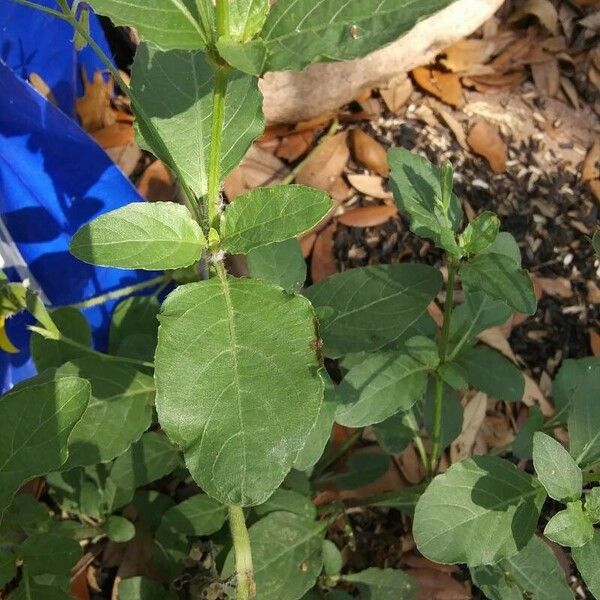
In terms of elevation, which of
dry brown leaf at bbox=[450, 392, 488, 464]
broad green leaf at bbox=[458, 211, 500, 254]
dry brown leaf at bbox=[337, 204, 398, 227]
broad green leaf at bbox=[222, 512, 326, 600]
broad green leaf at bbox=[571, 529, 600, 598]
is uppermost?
broad green leaf at bbox=[458, 211, 500, 254]

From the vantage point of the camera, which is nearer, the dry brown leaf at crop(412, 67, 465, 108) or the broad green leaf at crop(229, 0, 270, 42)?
the broad green leaf at crop(229, 0, 270, 42)

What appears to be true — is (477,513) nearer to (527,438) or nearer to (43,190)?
(527,438)

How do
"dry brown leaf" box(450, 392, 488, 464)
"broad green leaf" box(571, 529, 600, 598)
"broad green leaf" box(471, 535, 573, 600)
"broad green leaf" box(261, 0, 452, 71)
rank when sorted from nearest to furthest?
"broad green leaf" box(261, 0, 452, 71)
"broad green leaf" box(571, 529, 600, 598)
"broad green leaf" box(471, 535, 573, 600)
"dry brown leaf" box(450, 392, 488, 464)

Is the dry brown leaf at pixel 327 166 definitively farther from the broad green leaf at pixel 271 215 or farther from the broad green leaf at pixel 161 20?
the broad green leaf at pixel 161 20

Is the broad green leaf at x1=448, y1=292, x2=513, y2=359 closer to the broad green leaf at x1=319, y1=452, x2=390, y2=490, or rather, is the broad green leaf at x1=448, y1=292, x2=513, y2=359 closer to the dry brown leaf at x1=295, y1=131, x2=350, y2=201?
the broad green leaf at x1=319, y1=452, x2=390, y2=490

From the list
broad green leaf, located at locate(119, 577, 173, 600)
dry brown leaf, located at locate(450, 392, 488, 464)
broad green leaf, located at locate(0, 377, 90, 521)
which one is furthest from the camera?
dry brown leaf, located at locate(450, 392, 488, 464)

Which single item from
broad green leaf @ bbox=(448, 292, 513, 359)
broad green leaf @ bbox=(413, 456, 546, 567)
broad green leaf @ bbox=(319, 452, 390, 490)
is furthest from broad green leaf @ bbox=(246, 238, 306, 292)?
broad green leaf @ bbox=(319, 452, 390, 490)

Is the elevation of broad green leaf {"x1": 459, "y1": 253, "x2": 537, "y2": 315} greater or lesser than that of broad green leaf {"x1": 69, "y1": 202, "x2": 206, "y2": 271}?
lesser

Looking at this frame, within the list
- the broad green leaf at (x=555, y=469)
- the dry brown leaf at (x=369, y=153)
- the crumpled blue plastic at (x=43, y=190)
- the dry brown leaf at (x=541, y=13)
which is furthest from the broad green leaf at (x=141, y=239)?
the dry brown leaf at (x=541, y=13)
